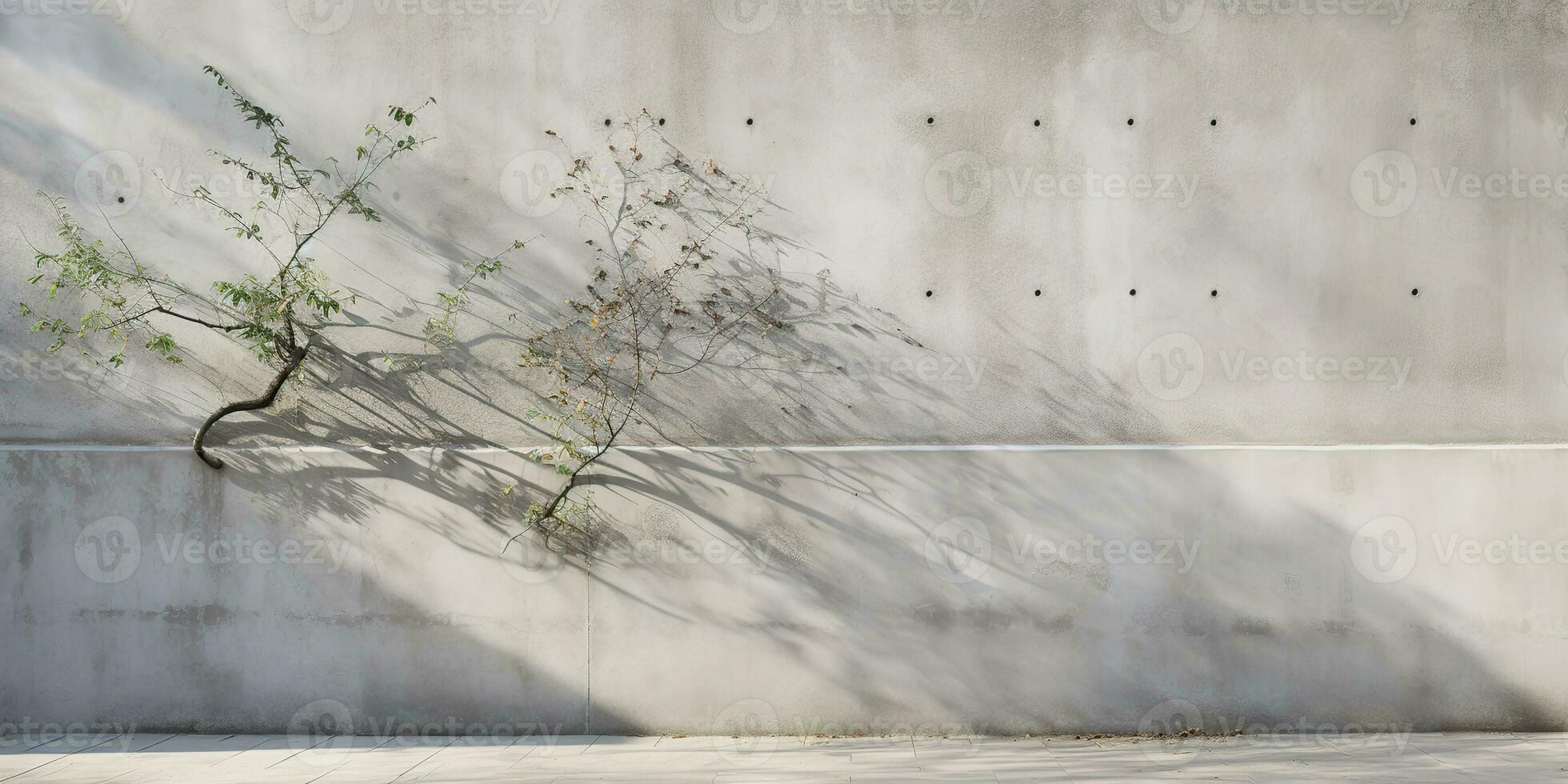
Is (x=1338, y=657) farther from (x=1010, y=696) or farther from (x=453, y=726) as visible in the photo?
(x=453, y=726)

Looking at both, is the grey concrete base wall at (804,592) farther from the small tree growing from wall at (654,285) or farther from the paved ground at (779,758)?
the small tree growing from wall at (654,285)

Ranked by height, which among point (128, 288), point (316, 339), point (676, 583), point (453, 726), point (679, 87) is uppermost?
point (679, 87)

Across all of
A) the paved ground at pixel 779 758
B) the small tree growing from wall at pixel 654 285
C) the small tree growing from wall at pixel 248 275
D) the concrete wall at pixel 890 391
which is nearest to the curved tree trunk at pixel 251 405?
the small tree growing from wall at pixel 248 275

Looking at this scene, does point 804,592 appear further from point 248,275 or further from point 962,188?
point 248,275

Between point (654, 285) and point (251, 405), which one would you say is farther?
point (654, 285)

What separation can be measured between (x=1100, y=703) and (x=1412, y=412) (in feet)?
7.45

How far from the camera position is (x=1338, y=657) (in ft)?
15.9

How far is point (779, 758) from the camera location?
4.49 metres

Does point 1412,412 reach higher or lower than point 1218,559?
higher

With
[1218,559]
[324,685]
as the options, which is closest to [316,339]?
[324,685]

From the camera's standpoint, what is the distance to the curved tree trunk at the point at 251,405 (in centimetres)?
489

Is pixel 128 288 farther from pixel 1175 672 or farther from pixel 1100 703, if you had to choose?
pixel 1175 672

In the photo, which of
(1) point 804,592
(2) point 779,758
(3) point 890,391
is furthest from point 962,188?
(2) point 779,758

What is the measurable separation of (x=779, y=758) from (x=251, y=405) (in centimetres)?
332
